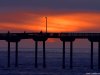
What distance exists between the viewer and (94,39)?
92.8 meters

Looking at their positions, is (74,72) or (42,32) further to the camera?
(42,32)

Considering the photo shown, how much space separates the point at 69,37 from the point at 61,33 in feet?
3.63

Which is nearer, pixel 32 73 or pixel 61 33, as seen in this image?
pixel 32 73

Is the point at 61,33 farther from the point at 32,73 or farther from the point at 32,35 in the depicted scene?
the point at 32,73

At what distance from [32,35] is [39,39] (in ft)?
2.98

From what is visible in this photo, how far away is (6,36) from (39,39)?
12.3 feet

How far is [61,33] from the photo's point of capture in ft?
308

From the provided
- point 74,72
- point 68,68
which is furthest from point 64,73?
point 68,68

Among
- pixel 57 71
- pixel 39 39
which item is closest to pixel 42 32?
pixel 39 39

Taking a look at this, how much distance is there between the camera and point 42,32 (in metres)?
94.8

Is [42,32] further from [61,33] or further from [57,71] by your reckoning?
[57,71]

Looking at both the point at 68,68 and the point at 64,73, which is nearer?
the point at 64,73

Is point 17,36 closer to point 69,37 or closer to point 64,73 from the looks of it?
point 69,37

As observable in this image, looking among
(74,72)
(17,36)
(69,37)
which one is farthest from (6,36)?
(74,72)
